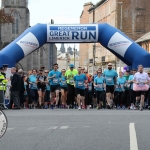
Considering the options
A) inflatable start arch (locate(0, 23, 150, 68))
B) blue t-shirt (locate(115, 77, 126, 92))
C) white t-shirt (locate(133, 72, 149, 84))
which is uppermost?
inflatable start arch (locate(0, 23, 150, 68))

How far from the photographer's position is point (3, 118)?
952 centimetres

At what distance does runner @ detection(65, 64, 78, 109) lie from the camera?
26.9m

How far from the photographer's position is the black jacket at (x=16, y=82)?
26578 mm

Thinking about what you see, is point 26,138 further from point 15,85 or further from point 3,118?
point 15,85

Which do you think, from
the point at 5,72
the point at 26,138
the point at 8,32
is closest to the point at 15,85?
the point at 5,72

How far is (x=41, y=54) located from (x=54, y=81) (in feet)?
266

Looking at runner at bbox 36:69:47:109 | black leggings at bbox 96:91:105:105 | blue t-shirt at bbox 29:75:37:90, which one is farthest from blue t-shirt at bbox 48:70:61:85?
black leggings at bbox 96:91:105:105

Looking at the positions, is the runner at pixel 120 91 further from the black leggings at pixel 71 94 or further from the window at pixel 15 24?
the window at pixel 15 24

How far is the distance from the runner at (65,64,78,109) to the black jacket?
1.94 meters

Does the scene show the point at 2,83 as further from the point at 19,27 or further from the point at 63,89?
the point at 19,27

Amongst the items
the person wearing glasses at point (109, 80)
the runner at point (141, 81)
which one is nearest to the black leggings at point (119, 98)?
the person wearing glasses at point (109, 80)

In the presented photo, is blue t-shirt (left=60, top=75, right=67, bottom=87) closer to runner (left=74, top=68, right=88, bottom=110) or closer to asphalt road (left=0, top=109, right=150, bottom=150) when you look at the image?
runner (left=74, top=68, right=88, bottom=110)

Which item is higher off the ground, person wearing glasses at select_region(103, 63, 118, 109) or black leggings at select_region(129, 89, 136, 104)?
person wearing glasses at select_region(103, 63, 118, 109)

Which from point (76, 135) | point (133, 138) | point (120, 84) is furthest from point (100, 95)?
point (133, 138)
